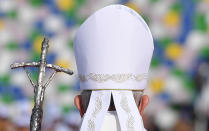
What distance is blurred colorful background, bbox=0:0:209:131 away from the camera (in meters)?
4.20

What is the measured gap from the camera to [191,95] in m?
4.17

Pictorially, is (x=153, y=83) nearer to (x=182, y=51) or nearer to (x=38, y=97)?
(x=182, y=51)

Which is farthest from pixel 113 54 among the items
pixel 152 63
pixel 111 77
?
pixel 152 63

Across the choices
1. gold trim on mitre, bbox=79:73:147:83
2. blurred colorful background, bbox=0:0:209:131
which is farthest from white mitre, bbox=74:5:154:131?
blurred colorful background, bbox=0:0:209:131

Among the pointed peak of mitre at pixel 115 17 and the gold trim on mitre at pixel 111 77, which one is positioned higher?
the pointed peak of mitre at pixel 115 17

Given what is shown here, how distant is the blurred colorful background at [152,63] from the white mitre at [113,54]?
2.02 meters

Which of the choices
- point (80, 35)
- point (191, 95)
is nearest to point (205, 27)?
point (191, 95)

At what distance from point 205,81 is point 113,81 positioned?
2.10 m

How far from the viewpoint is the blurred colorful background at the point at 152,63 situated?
4.20 m

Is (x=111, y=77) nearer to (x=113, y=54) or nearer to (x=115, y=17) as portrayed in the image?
(x=113, y=54)

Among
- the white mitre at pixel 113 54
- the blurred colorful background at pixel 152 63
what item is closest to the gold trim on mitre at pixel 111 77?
the white mitre at pixel 113 54

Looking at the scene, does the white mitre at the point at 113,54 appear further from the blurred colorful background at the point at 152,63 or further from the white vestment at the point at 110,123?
the blurred colorful background at the point at 152,63

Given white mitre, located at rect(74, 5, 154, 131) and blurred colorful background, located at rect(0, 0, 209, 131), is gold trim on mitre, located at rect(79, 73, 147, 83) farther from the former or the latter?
blurred colorful background, located at rect(0, 0, 209, 131)

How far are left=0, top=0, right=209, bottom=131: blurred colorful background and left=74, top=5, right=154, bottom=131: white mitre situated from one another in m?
2.02
